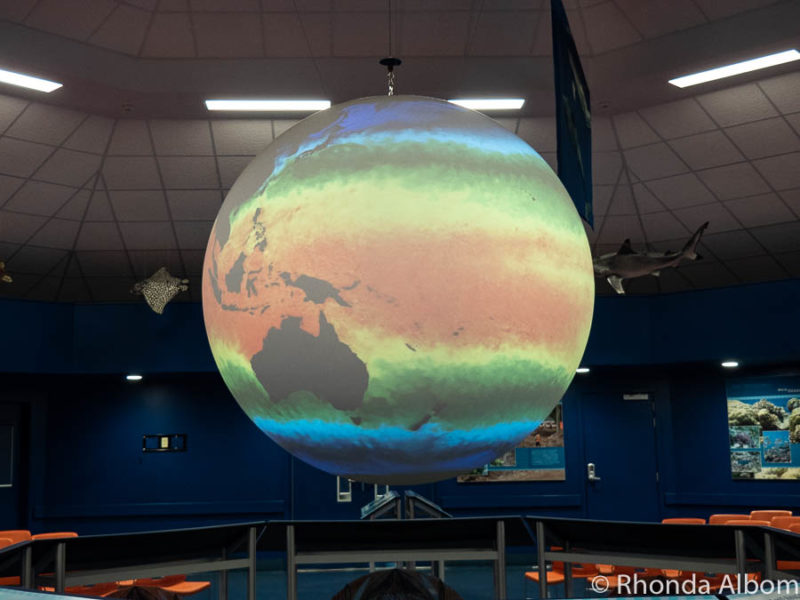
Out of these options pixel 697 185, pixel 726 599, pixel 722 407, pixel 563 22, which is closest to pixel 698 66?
pixel 697 185

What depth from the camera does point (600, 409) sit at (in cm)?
1212

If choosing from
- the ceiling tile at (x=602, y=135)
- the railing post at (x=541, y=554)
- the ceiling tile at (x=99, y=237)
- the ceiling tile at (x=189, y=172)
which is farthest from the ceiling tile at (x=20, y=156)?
the railing post at (x=541, y=554)

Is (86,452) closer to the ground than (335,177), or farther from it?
closer to the ground

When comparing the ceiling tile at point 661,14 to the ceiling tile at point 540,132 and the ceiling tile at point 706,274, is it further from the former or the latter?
the ceiling tile at point 706,274

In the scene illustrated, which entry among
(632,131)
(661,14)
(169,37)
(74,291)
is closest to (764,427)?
(632,131)

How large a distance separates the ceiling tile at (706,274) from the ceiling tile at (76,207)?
8.00 metres

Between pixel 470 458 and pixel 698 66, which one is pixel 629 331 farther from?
pixel 470 458

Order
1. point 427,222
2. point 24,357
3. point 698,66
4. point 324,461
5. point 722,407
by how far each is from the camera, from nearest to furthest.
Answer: point 427,222 < point 324,461 < point 698,66 < point 24,357 < point 722,407

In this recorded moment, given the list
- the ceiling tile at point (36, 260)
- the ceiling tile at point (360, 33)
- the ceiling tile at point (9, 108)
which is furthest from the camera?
the ceiling tile at point (36, 260)

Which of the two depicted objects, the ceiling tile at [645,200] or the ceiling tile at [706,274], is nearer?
the ceiling tile at [645,200]

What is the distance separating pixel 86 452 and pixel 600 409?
295 inches

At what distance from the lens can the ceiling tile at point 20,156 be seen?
882cm

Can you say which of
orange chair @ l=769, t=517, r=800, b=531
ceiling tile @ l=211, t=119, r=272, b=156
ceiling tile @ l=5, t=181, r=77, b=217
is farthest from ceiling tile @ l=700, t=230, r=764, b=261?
ceiling tile @ l=5, t=181, r=77, b=217

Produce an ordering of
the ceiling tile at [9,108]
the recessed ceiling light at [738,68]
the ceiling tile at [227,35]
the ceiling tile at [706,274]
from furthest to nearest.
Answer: the ceiling tile at [706,274] < the ceiling tile at [9,108] < the recessed ceiling light at [738,68] < the ceiling tile at [227,35]
